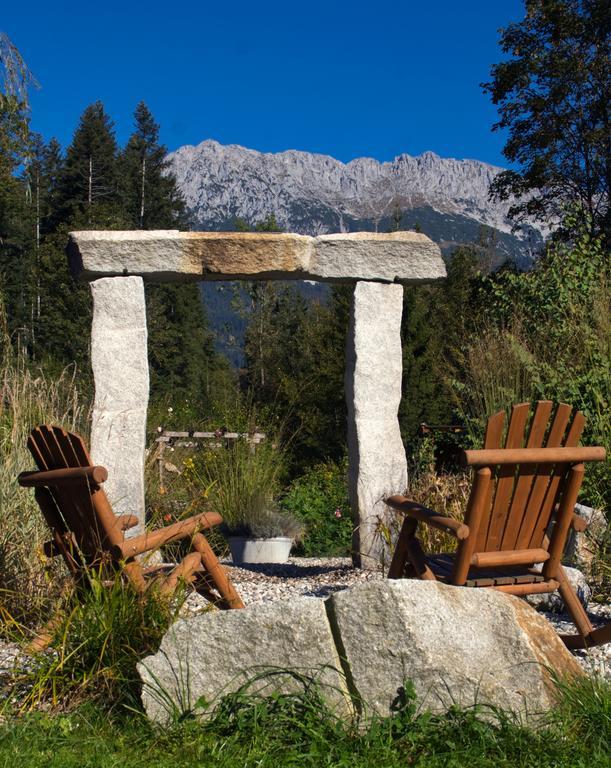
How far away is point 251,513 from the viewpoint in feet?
18.8

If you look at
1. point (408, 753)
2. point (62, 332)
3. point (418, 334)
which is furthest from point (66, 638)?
point (62, 332)

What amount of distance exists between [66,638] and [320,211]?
14818cm

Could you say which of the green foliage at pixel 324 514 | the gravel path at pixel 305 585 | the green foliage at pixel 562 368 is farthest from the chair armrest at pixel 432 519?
the green foliage at pixel 324 514

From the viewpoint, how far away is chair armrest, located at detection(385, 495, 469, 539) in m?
2.89

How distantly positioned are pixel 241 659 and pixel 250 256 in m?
3.18

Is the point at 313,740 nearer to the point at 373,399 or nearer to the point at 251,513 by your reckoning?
the point at 373,399

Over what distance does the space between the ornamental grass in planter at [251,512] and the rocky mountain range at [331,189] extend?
123 metres

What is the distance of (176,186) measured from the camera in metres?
28.8

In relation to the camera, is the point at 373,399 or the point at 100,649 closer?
the point at 100,649

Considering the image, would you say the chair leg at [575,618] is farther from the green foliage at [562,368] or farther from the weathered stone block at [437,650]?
the green foliage at [562,368]

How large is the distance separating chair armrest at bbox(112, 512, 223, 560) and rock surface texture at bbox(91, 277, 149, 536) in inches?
77.7

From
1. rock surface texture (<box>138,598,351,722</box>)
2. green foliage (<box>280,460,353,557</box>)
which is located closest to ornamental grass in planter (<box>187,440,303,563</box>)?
green foliage (<box>280,460,353,557</box>)

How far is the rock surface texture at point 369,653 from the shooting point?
2.25 meters

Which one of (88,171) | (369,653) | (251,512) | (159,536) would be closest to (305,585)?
(251,512)
